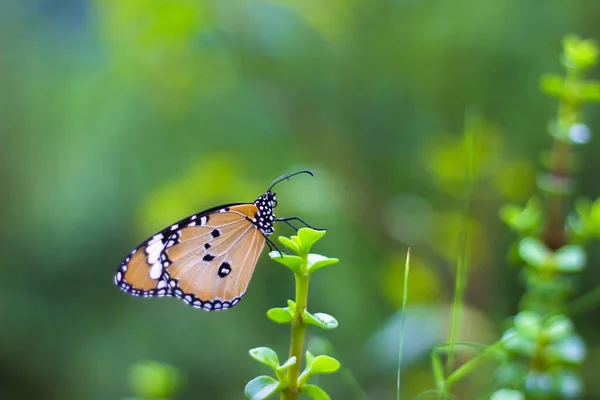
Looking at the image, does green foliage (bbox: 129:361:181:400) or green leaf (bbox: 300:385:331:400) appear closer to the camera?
green leaf (bbox: 300:385:331:400)

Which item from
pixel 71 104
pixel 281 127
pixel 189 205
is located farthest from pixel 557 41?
pixel 71 104

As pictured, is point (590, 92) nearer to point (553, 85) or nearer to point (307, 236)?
point (553, 85)

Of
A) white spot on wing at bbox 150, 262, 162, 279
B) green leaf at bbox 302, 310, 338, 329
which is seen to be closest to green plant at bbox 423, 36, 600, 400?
green leaf at bbox 302, 310, 338, 329

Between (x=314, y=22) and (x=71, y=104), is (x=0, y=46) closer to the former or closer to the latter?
(x=71, y=104)

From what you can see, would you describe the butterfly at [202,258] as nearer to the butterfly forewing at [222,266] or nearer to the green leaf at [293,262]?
the butterfly forewing at [222,266]

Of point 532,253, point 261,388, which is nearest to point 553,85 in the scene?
point 532,253

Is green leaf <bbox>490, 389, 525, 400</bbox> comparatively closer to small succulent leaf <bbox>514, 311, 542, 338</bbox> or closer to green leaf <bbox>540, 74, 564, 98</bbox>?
small succulent leaf <bbox>514, 311, 542, 338</bbox>

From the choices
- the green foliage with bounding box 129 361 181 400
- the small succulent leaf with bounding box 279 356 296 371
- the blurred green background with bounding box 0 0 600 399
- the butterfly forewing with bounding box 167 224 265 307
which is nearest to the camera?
the small succulent leaf with bounding box 279 356 296 371
